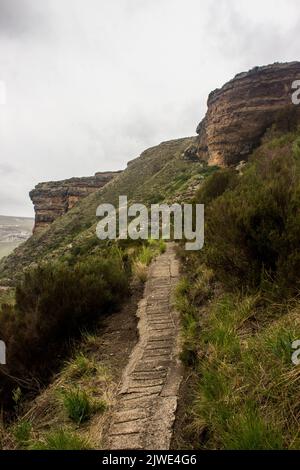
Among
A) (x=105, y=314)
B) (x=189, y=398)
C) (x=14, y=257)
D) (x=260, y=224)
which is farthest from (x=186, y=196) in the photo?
(x=14, y=257)

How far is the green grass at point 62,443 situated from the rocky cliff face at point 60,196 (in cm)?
5096

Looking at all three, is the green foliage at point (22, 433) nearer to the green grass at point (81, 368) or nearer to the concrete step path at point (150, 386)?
the concrete step path at point (150, 386)

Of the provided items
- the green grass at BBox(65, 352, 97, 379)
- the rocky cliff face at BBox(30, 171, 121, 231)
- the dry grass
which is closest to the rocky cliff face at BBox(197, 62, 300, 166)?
the green grass at BBox(65, 352, 97, 379)

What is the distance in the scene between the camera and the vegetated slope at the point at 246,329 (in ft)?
9.42

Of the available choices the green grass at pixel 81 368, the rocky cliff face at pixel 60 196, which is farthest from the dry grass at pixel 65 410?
the rocky cliff face at pixel 60 196

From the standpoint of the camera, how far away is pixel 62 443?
3.09 m

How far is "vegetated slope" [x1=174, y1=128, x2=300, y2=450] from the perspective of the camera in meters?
2.87

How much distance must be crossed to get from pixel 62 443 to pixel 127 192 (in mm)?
38151

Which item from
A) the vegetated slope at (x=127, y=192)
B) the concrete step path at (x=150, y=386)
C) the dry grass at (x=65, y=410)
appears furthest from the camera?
the vegetated slope at (x=127, y=192)

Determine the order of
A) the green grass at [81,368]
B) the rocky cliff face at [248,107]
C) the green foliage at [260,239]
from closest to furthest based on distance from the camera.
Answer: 1. the green foliage at [260,239]
2. the green grass at [81,368]
3. the rocky cliff face at [248,107]

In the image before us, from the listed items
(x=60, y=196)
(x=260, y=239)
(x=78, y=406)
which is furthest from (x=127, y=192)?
(x=78, y=406)

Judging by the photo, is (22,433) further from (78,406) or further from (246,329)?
(246,329)

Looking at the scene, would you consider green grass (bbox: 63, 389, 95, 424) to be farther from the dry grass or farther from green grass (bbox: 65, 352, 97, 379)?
green grass (bbox: 65, 352, 97, 379)
